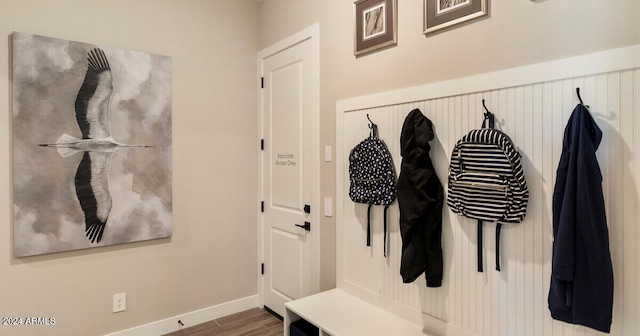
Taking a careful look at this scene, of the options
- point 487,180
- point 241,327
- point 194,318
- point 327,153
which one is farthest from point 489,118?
point 194,318

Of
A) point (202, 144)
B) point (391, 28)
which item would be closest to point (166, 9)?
point (202, 144)

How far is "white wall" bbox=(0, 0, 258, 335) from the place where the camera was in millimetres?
2330

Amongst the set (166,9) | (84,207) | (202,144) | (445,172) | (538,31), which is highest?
(166,9)

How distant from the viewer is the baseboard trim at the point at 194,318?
9.11 feet

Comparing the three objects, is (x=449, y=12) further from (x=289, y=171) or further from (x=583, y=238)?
(x=289, y=171)

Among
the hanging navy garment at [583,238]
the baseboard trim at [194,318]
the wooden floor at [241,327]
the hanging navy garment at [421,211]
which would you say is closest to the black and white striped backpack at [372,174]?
the hanging navy garment at [421,211]

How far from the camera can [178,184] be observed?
2.95 metres

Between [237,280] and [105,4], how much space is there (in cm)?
255

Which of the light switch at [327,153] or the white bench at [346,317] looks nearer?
the white bench at [346,317]

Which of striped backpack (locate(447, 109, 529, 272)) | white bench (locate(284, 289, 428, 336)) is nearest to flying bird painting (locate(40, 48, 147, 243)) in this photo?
white bench (locate(284, 289, 428, 336))

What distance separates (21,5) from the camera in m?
2.29

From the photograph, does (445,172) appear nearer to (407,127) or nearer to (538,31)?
(407,127)

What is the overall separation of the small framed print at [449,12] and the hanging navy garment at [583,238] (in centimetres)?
68

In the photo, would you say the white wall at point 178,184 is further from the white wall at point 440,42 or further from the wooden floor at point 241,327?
the white wall at point 440,42
